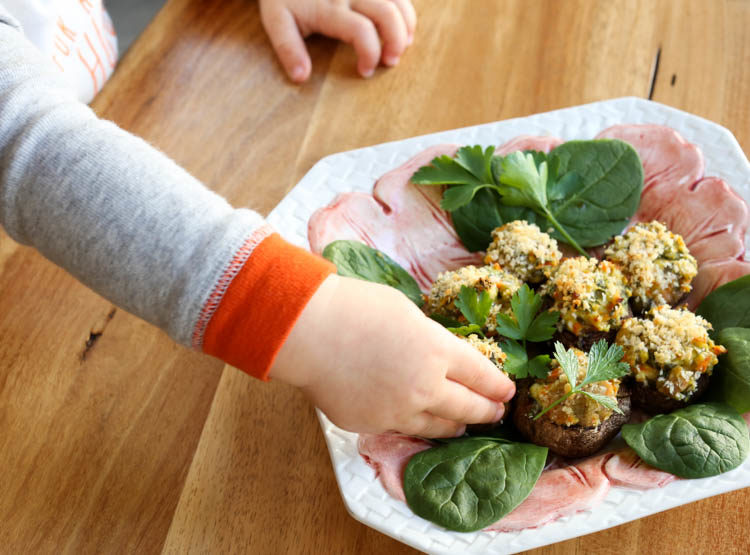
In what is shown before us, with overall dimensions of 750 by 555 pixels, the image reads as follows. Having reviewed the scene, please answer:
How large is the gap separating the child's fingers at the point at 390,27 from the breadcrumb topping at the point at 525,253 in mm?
382

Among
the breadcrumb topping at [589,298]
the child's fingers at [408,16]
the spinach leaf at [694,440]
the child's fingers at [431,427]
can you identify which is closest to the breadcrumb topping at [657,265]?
the breadcrumb topping at [589,298]

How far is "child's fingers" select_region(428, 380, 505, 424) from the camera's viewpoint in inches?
23.5

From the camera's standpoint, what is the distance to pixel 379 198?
0.76 m

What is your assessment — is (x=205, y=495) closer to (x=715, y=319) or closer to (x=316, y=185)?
(x=316, y=185)

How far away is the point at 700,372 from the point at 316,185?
42 centimetres

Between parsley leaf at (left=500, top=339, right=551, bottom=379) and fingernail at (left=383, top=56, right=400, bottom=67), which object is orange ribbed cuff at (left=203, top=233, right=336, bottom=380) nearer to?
parsley leaf at (left=500, top=339, right=551, bottom=379)

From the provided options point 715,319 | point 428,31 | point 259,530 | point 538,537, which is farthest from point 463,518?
point 428,31

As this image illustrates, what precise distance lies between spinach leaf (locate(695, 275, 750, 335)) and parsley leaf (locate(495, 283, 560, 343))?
5.7 inches

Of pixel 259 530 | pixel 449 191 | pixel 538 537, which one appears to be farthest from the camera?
pixel 449 191

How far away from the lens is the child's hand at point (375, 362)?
566 mm

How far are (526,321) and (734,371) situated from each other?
180 mm

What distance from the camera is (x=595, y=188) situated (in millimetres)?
750

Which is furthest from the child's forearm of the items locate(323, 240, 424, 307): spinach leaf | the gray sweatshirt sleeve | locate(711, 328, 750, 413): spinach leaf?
locate(711, 328, 750, 413): spinach leaf

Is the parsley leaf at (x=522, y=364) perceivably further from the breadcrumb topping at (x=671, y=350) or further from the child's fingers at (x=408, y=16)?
the child's fingers at (x=408, y=16)
